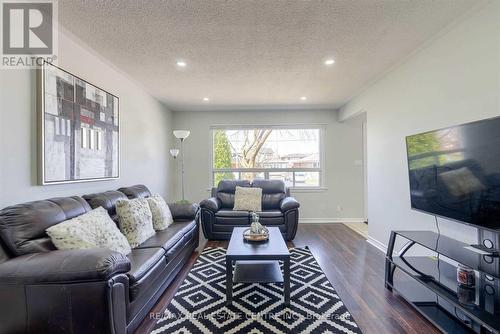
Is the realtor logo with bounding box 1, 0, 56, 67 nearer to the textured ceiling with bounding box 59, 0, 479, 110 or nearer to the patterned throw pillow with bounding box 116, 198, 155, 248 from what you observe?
the textured ceiling with bounding box 59, 0, 479, 110

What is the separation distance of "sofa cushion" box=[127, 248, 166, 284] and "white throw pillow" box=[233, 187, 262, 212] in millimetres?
2077

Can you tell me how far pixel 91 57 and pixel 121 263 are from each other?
234 centimetres

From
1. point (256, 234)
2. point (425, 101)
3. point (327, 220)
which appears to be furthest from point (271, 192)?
point (425, 101)

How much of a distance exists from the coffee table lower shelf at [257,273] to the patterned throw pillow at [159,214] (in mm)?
1016

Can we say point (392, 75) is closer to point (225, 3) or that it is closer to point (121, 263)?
point (225, 3)

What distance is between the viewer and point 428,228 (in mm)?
2545

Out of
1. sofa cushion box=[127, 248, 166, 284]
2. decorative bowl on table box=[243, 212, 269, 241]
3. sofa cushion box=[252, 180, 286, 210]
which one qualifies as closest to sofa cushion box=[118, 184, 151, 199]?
sofa cushion box=[127, 248, 166, 284]

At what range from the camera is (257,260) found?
2164 millimetres

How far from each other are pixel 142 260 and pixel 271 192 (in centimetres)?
287

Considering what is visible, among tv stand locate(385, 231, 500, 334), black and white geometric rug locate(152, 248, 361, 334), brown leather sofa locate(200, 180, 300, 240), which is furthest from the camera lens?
brown leather sofa locate(200, 180, 300, 240)

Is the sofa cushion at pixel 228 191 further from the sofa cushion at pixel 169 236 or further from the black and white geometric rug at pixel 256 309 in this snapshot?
the black and white geometric rug at pixel 256 309

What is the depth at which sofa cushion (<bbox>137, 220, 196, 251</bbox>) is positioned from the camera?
2.36 meters

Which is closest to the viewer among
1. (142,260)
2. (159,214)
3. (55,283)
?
(55,283)

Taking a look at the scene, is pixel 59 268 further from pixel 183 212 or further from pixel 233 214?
pixel 233 214
